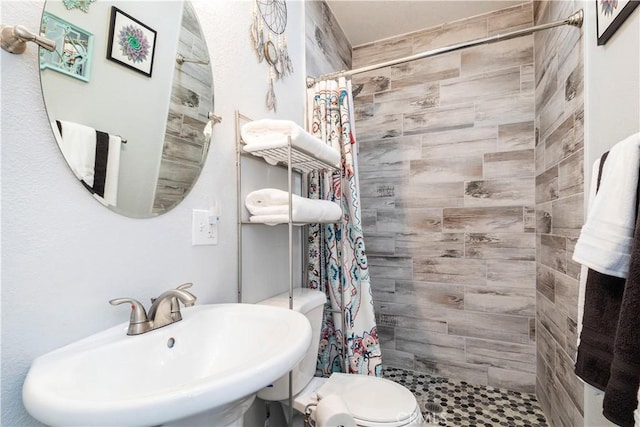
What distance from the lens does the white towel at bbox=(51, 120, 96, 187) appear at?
667mm

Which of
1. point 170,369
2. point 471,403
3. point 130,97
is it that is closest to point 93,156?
point 130,97

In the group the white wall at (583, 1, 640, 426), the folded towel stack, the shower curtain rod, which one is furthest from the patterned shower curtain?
the white wall at (583, 1, 640, 426)

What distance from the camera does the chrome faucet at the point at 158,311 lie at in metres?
0.73

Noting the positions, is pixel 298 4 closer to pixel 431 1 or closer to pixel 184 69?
pixel 431 1

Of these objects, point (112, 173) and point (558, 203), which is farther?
point (558, 203)

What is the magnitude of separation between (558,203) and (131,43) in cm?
191

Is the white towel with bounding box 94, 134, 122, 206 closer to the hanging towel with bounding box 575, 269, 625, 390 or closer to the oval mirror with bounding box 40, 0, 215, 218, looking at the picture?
the oval mirror with bounding box 40, 0, 215, 218

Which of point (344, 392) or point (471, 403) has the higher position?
point (344, 392)

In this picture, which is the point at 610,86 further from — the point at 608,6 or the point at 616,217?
the point at 616,217

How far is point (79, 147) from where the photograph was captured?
27.4 inches

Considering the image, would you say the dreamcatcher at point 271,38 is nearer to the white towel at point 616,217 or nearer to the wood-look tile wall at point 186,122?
the wood-look tile wall at point 186,122

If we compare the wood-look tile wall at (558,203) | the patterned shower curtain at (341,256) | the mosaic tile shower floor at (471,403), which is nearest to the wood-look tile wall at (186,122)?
the patterned shower curtain at (341,256)

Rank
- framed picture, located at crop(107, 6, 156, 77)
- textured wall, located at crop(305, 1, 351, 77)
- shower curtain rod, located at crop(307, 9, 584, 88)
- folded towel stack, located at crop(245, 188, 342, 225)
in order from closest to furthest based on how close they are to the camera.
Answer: framed picture, located at crop(107, 6, 156, 77) → folded towel stack, located at crop(245, 188, 342, 225) → shower curtain rod, located at crop(307, 9, 584, 88) → textured wall, located at crop(305, 1, 351, 77)

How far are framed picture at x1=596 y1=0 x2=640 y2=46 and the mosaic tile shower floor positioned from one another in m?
1.85
